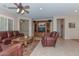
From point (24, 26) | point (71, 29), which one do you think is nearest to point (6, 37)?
point (24, 26)

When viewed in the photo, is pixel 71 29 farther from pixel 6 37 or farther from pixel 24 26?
pixel 6 37

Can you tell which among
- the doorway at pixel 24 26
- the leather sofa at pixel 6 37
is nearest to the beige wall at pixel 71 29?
the doorway at pixel 24 26

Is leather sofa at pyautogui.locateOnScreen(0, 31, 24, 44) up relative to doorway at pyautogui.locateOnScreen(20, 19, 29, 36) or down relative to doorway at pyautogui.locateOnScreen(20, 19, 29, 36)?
down

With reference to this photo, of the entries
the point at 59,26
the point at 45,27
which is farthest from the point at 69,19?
the point at 45,27

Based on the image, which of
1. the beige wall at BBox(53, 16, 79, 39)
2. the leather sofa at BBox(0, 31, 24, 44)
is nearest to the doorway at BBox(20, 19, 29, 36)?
the beige wall at BBox(53, 16, 79, 39)

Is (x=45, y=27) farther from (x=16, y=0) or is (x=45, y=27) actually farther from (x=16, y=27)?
(x=16, y=0)

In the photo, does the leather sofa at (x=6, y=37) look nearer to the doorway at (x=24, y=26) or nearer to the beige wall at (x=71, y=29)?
the doorway at (x=24, y=26)

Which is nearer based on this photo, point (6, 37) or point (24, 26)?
point (6, 37)

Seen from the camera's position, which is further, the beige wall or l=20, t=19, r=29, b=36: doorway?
l=20, t=19, r=29, b=36: doorway

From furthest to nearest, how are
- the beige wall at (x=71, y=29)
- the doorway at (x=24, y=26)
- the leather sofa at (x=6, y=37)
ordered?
the doorway at (x=24, y=26), the beige wall at (x=71, y=29), the leather sofa at (x=6, y=37)

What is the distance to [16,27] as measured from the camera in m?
12.4

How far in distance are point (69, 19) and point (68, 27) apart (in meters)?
0.74

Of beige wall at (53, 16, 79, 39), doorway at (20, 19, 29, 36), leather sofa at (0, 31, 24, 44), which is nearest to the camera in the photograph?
leather sofa at (0, 31, 24, 44)

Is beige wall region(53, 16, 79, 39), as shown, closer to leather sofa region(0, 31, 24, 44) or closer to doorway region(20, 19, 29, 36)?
doorway region(20, 19, 29, 36)
